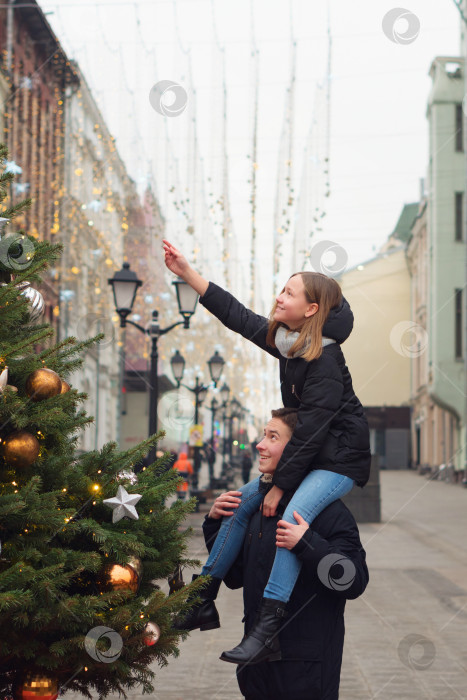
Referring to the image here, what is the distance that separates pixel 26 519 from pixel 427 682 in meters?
4.58

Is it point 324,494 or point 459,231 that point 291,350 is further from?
point 459,231

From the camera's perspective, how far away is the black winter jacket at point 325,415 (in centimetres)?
318

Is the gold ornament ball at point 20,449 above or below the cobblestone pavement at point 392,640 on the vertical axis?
above

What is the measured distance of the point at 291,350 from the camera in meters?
3.28

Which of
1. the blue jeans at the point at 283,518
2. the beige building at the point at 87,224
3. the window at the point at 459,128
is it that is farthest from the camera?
the window at the point at 459,128

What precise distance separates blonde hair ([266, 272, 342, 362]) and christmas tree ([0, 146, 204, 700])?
0.66 meters

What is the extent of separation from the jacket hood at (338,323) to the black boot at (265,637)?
95 cm

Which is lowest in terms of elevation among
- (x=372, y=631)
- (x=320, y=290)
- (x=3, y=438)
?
(x=372, y=631)

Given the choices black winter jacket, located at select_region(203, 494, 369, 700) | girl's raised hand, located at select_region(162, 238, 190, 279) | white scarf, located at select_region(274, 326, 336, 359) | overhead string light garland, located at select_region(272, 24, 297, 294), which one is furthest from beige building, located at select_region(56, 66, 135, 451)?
black winter jacket, located at select_region(203, 494, 369, 700)

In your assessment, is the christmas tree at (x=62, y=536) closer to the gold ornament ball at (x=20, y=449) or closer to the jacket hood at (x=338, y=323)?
the gold ornament ball at (x=20, y=449)

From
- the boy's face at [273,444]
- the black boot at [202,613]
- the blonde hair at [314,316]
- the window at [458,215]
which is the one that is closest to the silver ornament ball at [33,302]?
the blonde hair at [314,316]

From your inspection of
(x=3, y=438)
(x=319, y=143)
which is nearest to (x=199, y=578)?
(x=3, y=438)

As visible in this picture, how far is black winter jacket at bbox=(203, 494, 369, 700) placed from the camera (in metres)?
3.13

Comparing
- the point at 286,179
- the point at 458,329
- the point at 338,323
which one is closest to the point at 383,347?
the point at 458,329
